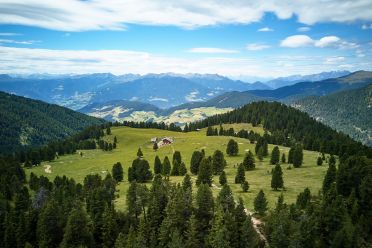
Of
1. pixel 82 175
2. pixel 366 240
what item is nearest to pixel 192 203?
pixel 366 240

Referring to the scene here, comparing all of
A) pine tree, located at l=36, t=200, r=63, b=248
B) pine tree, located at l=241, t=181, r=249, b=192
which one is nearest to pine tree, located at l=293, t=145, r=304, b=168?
pine tree, located at l=241, t=181, r=249, b=192

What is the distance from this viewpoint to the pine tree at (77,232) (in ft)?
261

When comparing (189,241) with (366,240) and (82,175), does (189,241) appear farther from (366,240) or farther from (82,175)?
(82,175)

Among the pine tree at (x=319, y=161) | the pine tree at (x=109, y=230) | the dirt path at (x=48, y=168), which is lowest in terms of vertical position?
the pine tree at (x=109, y=230)

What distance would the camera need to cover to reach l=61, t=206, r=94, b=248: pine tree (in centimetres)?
7950

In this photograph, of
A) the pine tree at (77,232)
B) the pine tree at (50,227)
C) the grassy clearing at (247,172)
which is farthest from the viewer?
the grassy clearing at (247,172)

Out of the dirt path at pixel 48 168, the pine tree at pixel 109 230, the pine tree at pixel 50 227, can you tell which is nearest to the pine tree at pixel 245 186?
the pine tree at pixel 109 230

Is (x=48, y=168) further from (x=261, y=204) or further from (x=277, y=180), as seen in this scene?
(x=261, y=204)

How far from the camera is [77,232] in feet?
263

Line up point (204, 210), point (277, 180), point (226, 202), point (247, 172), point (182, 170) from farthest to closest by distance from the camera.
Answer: point (182, 170), point (247, 172), point (277, 180), point (204, 210), point (226, 202)

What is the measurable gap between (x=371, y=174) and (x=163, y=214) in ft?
174

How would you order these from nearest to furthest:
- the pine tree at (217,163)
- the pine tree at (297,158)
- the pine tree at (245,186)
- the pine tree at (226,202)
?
the pine tree at (226,202) → the pine tree at (245,186) → the pine tree at (297,158) → the pine tree at (217,163)

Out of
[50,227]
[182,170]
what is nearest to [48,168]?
[182,170]

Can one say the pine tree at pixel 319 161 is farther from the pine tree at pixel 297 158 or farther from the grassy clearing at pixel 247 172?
the pine tree at pixel 297 158
